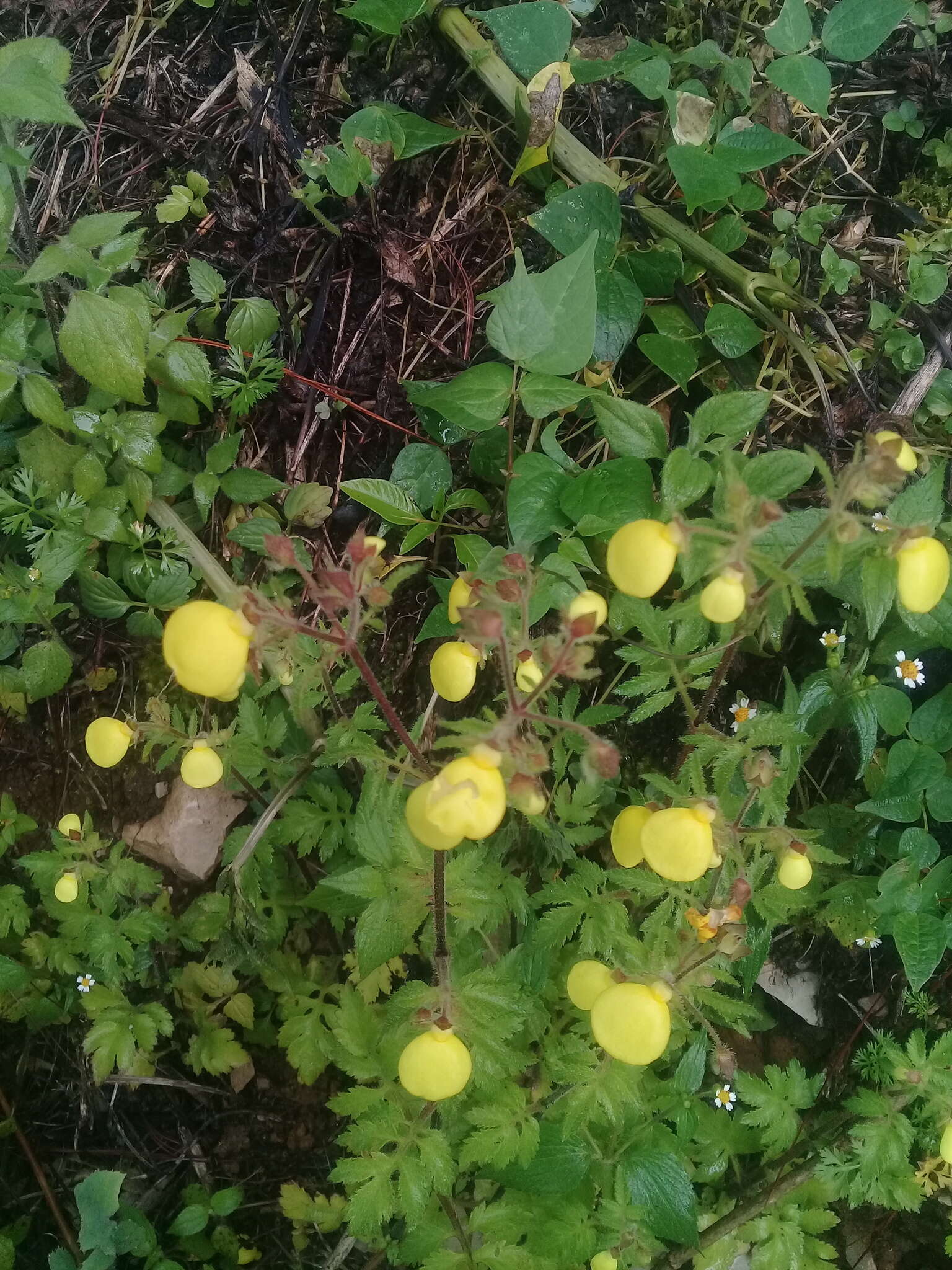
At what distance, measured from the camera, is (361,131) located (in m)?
2.42

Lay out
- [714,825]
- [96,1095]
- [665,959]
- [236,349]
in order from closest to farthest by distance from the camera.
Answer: [714,825] < [665,959] < [236,349] < [96,1095]

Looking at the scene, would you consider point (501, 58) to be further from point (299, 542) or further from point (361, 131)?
point (299, 542)

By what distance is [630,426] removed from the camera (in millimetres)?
2293

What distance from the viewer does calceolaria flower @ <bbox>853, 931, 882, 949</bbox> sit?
8.16 feet

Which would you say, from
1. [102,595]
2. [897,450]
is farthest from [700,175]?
[102,595]

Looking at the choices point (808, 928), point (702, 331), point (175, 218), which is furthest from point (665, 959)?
point (175, 218)

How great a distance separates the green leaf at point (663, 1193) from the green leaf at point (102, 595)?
2.09 m

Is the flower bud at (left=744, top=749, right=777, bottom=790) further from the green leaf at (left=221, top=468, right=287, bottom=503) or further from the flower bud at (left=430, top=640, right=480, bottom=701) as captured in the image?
the green leaf at (left=221, top=468, right=287, bottom=503)

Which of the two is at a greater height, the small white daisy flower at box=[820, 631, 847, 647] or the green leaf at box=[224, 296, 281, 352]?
the green leaf at box=[224, 296, 281, 352]

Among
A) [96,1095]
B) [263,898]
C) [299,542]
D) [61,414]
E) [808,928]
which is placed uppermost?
[61,414]

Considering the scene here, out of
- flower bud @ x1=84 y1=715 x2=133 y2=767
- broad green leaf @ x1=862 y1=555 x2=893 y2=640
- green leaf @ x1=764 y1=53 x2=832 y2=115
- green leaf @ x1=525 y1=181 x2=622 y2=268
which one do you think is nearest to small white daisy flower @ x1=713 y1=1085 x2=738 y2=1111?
broad green leaf @ x1=862 y1=555 x2=893 y2=640

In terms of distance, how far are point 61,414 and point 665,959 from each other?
6.80 ft

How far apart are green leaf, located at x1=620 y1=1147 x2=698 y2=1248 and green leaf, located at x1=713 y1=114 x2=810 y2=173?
8.57ft

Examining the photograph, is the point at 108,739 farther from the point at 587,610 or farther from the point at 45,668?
the point at 587,610
